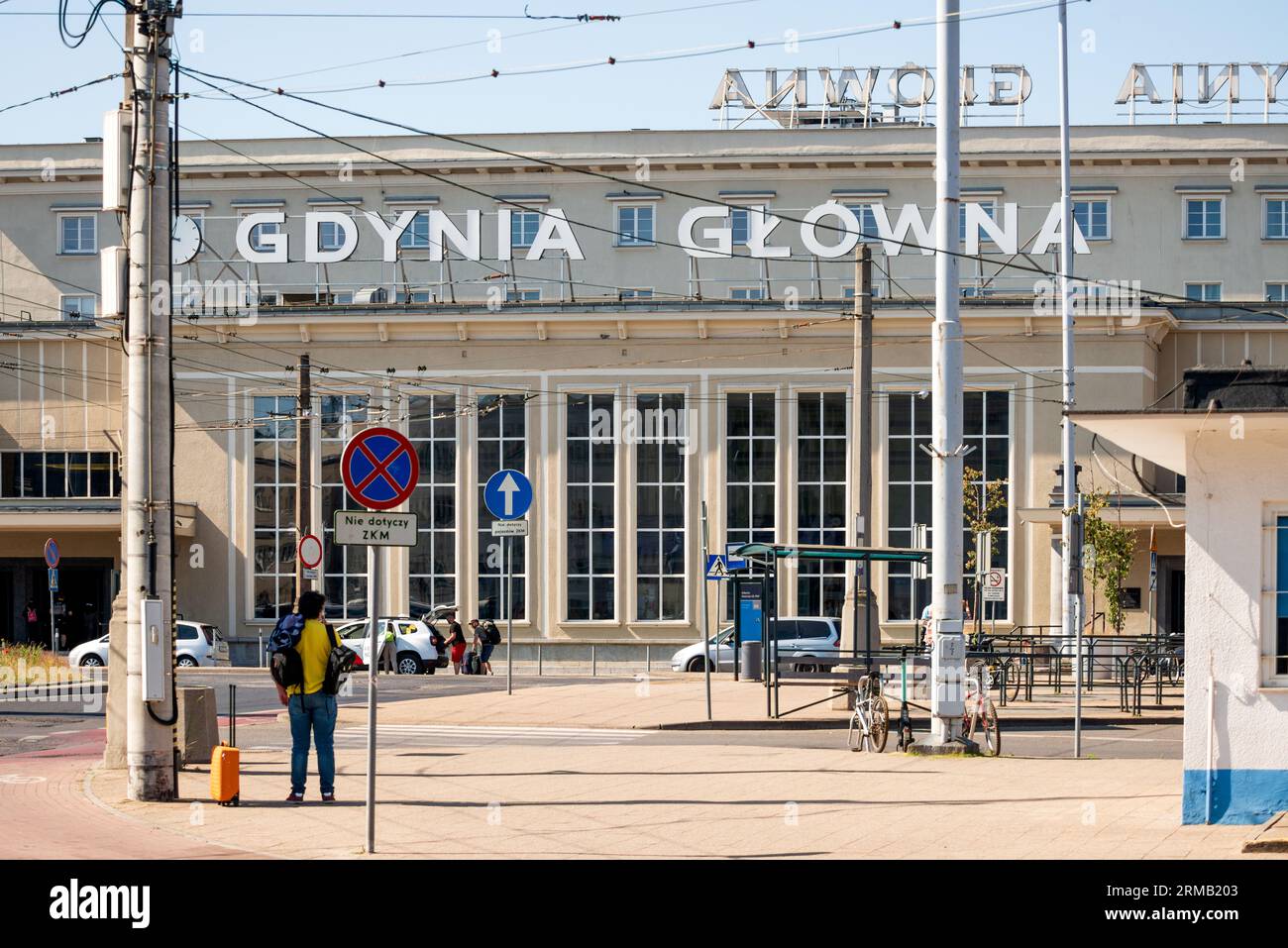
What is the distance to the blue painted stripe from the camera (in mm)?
12227

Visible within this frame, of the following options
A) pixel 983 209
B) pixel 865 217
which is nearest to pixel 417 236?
pixel 865 217

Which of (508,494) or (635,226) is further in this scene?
(635,226)

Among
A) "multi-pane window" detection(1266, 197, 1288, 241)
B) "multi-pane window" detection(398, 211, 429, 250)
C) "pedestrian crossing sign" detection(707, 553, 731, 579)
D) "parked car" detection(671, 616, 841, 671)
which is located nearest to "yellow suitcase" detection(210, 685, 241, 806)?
"pedestrian crossing sign" detection(707, 553, 731, 579)

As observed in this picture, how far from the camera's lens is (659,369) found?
1837 inches

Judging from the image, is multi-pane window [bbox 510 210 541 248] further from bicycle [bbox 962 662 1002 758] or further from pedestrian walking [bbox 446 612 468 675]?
bicycle [bbox 962 662 1002 758]

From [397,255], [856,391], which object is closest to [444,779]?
[856,391]

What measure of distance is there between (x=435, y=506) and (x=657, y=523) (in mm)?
6227

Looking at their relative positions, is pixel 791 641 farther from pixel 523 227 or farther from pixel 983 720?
pixel 983 720

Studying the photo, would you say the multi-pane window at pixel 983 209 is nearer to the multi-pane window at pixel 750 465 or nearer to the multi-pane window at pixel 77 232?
the multi-pane window at pixel 750 465

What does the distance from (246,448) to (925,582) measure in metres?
19.3

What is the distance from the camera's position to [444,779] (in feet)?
53.5

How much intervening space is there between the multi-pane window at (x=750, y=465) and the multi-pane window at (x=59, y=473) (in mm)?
17940

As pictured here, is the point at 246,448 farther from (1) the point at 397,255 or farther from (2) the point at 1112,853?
(2) the point at 1112,853

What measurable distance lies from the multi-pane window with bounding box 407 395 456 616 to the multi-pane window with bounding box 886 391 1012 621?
1205cm
